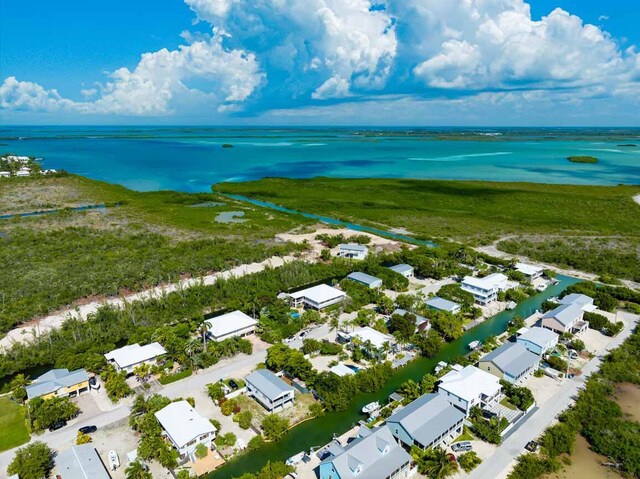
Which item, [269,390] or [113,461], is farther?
[269,390]

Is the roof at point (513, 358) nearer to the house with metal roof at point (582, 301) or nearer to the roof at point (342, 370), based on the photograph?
the roof at point (342, 370)

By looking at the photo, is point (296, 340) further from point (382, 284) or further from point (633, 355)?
point (633, 355)

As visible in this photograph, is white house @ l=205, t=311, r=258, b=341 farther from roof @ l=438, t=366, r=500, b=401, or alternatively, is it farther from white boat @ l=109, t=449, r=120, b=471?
roof @ l=438, t=366, r=500, b=401

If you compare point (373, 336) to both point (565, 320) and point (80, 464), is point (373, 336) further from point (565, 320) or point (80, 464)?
point (80, 464)

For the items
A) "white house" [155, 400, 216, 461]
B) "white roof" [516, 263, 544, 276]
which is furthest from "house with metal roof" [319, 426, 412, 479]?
"white roof" [516, 263, 544, 276]

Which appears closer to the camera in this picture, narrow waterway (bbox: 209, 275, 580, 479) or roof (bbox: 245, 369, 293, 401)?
narrow waterway (bbox: 209, 275, 580, 479)

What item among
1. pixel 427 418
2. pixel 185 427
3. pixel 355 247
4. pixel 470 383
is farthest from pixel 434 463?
pixel 355 247

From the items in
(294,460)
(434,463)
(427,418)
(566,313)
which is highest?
(566,313)
